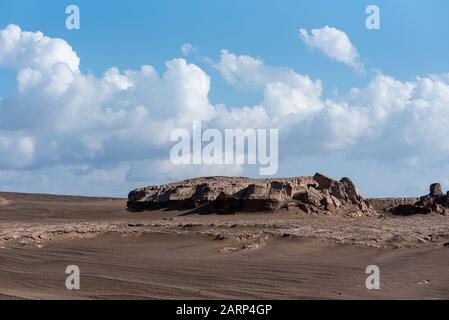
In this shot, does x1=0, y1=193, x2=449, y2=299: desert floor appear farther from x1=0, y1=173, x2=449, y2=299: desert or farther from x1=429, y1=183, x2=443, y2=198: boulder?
x1=429, y1=183, x2=443, y2=198: boulder

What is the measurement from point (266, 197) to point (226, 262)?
50.9 ft

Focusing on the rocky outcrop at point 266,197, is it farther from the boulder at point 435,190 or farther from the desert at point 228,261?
the boulder at point 435,190

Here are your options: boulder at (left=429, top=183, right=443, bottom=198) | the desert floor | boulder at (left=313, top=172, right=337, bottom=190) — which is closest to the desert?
the desert floor

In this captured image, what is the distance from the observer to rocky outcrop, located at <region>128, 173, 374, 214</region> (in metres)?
29.5

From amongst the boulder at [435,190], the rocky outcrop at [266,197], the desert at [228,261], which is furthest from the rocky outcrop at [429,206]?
the desert at [228,261]

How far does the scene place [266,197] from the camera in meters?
29.7

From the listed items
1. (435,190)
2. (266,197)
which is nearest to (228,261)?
(266,197)

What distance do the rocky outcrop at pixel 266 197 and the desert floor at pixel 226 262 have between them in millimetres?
7891

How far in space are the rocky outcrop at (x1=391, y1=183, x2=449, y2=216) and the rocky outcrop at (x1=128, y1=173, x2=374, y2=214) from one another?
218 centimetres

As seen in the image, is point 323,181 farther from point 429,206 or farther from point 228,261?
point 228,261

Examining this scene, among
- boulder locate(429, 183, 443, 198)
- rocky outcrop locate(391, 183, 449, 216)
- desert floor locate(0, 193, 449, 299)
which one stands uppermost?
boulder locate(429, 183, 443, 198)

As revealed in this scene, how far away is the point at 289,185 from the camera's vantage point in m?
31.1

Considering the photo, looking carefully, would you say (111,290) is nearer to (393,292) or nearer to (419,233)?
(393,292)
